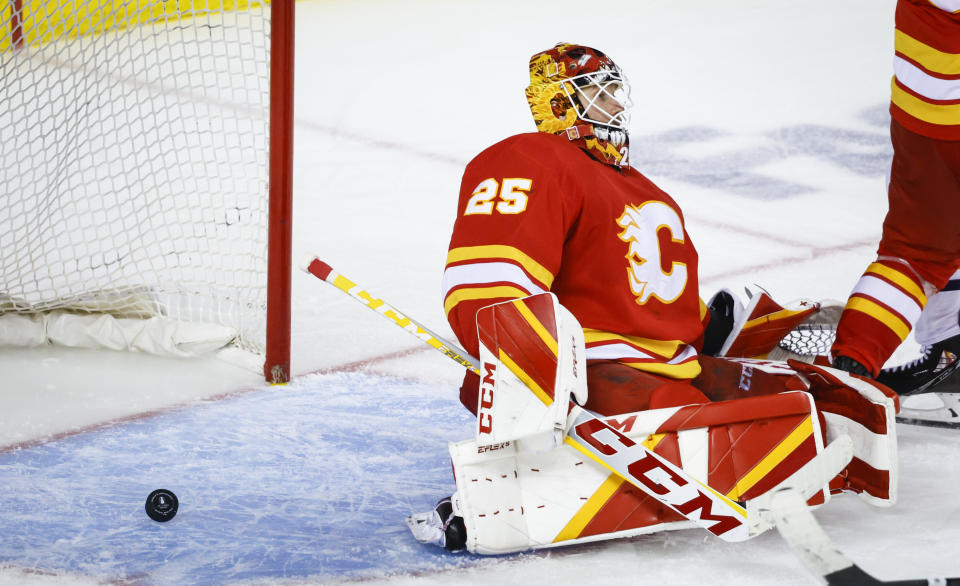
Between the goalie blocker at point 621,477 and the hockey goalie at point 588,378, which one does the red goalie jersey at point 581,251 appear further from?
the goalie blocker at point 621,477

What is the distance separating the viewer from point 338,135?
16.1 feet

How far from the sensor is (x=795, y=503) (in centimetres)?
146

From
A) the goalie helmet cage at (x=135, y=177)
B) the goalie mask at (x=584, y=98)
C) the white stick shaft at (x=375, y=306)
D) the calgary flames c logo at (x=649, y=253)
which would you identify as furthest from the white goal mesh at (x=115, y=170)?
the calgary flames c logo at (x=649, y=253)

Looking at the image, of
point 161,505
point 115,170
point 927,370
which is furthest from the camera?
point 115,170

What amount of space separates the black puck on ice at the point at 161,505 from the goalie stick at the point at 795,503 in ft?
1.34

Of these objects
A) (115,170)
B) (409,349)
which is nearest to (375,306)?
(409,349)

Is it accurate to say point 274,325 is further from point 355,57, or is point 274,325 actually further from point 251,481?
point 355,57

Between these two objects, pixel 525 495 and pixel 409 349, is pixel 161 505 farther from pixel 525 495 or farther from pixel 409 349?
pixel 409 349

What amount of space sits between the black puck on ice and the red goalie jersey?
0.52m

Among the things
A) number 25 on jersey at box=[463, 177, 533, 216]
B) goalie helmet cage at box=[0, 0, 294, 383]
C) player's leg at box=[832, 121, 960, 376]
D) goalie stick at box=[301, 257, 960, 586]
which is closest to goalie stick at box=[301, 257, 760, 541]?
goalie stick at box=[301, 257, 960, 586]

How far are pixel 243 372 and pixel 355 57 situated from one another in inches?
143

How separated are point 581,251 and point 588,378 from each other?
0.19 metres

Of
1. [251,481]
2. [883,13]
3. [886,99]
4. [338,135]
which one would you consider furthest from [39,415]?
[883,13]

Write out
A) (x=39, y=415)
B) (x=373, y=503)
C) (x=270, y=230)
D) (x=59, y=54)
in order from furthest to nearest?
(x=59, y=54), (x=270, y=230), (x=39, y=415), (x=373, y=503)
